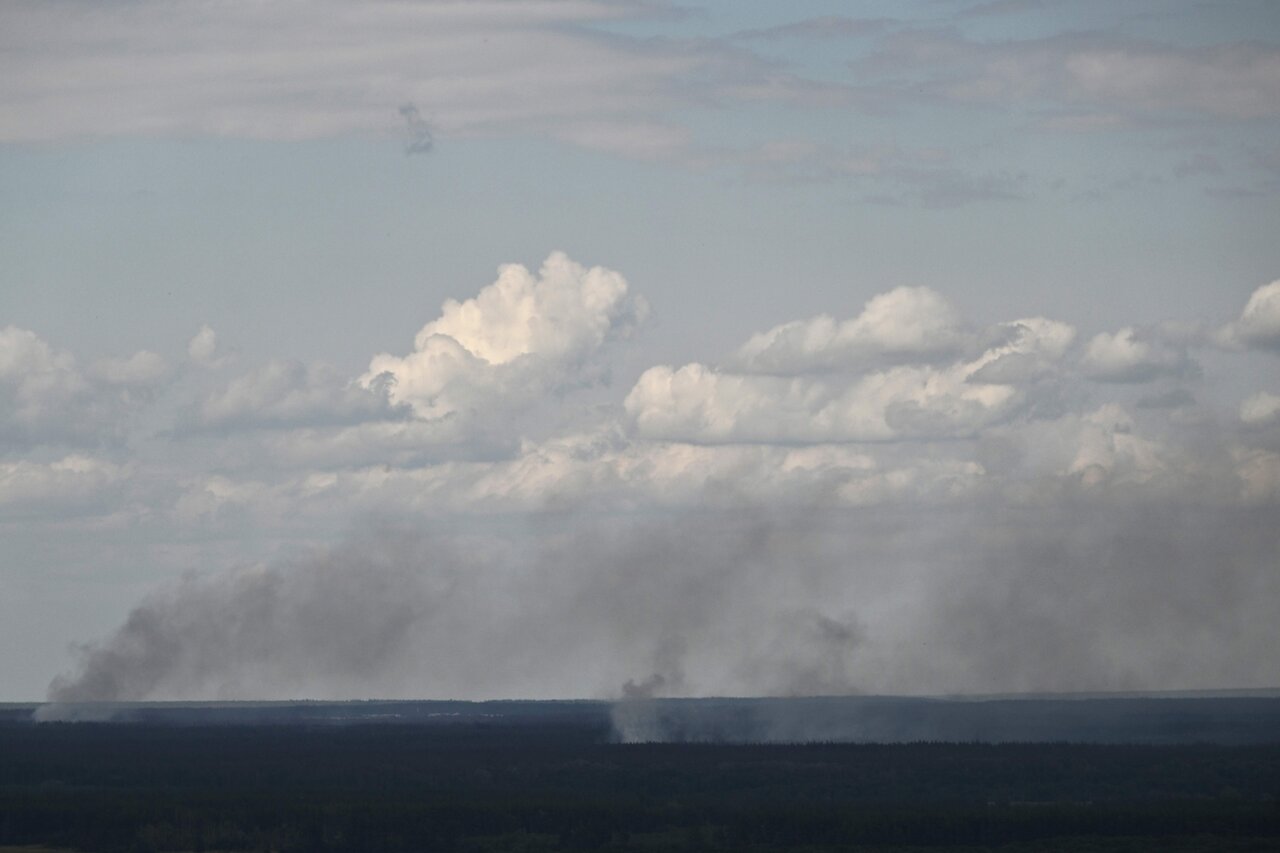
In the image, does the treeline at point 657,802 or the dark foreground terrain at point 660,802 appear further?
the treeline at point 657,802

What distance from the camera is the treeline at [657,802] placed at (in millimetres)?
125750

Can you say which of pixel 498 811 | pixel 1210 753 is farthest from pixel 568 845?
pixel 1210 753

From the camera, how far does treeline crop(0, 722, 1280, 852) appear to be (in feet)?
413

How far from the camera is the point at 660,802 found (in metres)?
148

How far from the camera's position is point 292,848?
123 meters

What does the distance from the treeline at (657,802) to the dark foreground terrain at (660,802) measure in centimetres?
25

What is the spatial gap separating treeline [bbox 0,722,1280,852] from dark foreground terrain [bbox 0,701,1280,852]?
245 mm

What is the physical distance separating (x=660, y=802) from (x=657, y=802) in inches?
9.7

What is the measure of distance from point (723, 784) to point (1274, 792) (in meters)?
41.7

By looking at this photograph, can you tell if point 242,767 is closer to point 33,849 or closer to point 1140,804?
point 33,849

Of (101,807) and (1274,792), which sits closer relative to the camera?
(101,807)

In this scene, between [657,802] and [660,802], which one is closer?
[660,802]

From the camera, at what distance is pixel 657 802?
148 meters

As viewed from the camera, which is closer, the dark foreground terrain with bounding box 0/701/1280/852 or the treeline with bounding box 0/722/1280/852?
the dark foreground terrain with bounding box 0/701/1280/852
